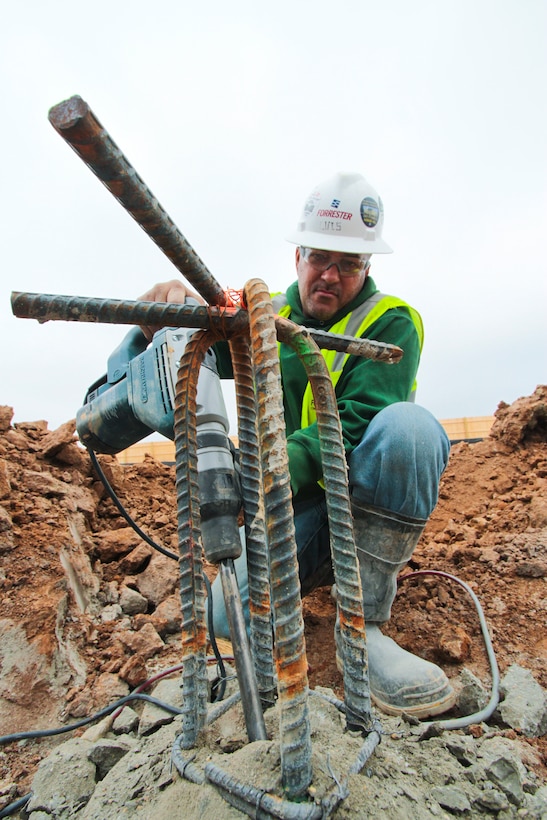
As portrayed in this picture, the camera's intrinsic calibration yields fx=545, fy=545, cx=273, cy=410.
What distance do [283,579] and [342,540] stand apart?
216 millimetres

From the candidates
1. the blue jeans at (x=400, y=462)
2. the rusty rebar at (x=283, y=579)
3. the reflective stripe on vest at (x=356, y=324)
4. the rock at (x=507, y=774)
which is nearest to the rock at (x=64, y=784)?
the blue jeans at (x=400, y=462)

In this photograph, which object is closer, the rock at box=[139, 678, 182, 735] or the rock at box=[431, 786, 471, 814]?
the rock at box=[431, 786, 471, 814]

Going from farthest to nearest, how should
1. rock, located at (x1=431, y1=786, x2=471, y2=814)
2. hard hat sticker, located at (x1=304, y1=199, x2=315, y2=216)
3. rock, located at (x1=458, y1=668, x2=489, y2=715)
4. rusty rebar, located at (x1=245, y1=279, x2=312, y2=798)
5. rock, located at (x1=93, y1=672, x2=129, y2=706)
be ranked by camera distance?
hard hat sticker, located at (x1=304, y1=199, x2=315, y2=216) → rock, located at (x1=93, y1=672, x2=129, y2=706) → rock, located at (x1=458, y1=668, x2=489, y2=715) → rock, located at (x1=431, y1=786, x2=471, y2=814) → rusty rebar, located at (x1=245, y1=279, x2=312, y2=798)

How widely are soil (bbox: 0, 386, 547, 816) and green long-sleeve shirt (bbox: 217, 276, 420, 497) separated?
2.37 feet

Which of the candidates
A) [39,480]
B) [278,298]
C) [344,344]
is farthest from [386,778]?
[39,480]

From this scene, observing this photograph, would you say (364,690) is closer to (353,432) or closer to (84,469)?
(353,432)

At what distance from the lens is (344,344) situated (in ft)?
3.72

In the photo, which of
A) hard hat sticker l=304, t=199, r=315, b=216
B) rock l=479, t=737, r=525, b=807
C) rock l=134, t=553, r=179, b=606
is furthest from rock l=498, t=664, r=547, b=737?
hard hat sticker l=304, t=199, r=315, b=216

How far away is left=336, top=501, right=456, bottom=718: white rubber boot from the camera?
149 cm

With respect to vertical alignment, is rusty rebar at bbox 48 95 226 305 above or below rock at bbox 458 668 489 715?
above

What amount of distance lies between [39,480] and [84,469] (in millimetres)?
386

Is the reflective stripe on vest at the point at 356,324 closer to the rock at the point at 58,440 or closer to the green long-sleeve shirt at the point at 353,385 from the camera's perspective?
the green long-sleeve shirt at the point at 353,385

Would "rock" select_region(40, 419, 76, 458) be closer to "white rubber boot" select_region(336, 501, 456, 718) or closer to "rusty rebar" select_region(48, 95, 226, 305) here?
"white rubber boot" select_region(336, 501, 456, 718)

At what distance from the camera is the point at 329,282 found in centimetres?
202
